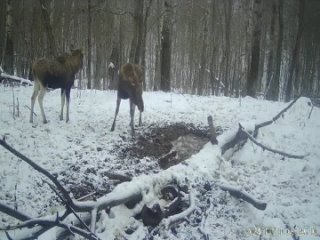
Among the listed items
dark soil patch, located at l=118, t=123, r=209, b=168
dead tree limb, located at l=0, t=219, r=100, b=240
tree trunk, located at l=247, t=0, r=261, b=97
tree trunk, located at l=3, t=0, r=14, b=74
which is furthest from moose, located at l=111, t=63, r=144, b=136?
tree trunk, located at l=3, t=0, r=14, b=74

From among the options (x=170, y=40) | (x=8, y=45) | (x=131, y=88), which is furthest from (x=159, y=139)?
(x=8, y=45)

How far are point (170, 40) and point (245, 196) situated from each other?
1118cm

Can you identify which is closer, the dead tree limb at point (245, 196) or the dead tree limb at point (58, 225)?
the dead tree limb at point (58, 225)

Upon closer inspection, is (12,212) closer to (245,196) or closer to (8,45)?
(245,196)

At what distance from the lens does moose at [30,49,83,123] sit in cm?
969

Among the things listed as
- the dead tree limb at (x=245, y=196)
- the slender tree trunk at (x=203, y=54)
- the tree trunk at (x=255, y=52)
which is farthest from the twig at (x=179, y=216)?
the slender tree trunk at (x=203, y=54)

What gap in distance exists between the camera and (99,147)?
8.68 metres

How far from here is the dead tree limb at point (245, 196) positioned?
20.7 feet

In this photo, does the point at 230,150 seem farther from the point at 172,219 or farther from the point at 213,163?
the point at 172,219

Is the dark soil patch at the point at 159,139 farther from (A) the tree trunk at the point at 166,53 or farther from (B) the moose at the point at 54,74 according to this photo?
(A) the tree trunk at the point at 166,53

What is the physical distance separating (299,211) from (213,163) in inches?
67.5

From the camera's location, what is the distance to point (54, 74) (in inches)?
390

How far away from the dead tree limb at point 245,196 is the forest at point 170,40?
9.64m

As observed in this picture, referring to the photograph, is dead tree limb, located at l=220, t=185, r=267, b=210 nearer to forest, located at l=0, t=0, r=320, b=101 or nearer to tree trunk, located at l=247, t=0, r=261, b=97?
forest, located at l=0, t=0, r=320, b=101
